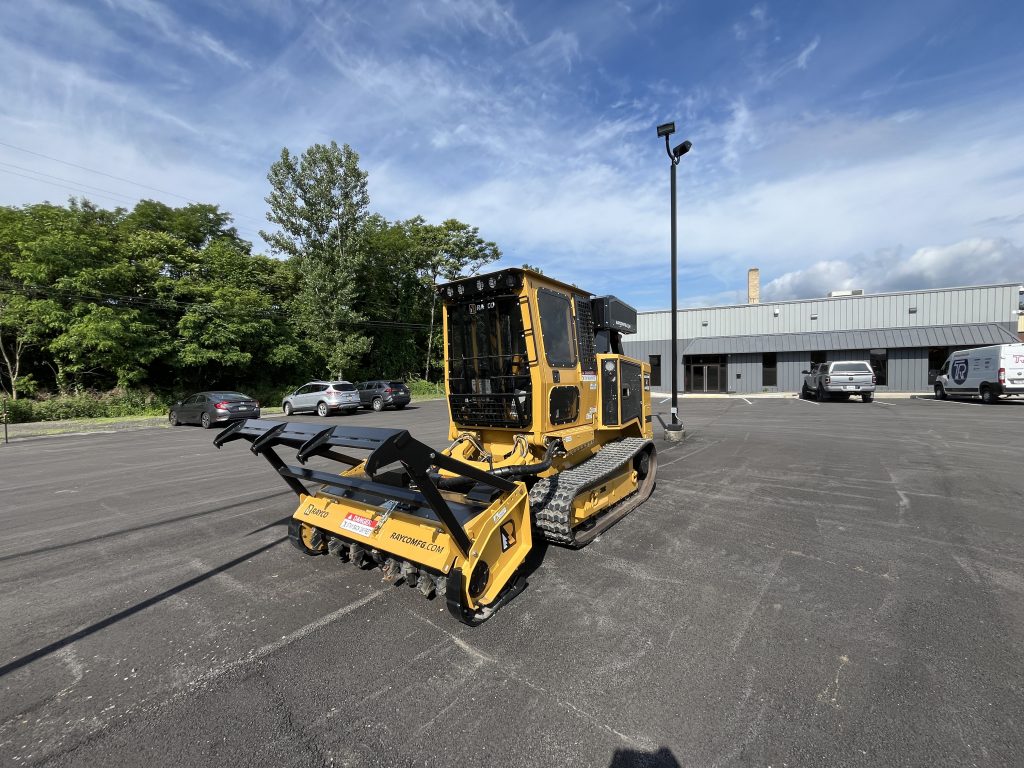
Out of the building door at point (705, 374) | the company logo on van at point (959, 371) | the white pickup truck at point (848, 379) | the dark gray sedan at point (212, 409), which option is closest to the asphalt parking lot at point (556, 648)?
the dark gray sedan at point (212, 409)

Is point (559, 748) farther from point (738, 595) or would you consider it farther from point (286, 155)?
point (286, 155)

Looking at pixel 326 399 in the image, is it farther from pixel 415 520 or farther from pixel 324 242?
pixel 415 520

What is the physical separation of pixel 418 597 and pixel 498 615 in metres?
0.67

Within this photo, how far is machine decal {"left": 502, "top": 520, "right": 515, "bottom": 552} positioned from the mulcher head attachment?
0.04 ft

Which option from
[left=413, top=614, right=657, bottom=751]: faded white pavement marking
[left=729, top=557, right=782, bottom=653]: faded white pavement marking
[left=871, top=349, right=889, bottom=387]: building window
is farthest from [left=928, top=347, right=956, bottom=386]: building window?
[left=413, top=614, right=657, bottom=751]: faded white pavement marking

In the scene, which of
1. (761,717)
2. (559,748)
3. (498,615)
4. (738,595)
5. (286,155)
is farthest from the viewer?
(286,155)

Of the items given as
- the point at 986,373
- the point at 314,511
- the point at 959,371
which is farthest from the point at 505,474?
the point at 959,371

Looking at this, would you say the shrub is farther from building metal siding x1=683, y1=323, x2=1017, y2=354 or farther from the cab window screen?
building metal siding x1=683, y1=323, x2=1017, y2=354

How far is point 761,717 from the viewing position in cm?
232

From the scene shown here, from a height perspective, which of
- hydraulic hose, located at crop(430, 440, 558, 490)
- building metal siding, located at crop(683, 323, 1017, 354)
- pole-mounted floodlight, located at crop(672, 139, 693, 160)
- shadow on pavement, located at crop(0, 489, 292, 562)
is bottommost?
shadow on pavement, located at crop(0, 489, 292, 562)

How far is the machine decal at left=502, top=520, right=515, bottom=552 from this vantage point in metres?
3.52

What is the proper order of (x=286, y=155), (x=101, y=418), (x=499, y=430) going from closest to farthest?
(x=499, y=430), (x=101, y=418), (x=286, y=155)

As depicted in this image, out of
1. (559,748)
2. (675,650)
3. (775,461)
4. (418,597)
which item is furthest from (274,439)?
(775,461)

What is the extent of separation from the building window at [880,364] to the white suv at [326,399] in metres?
31.4
